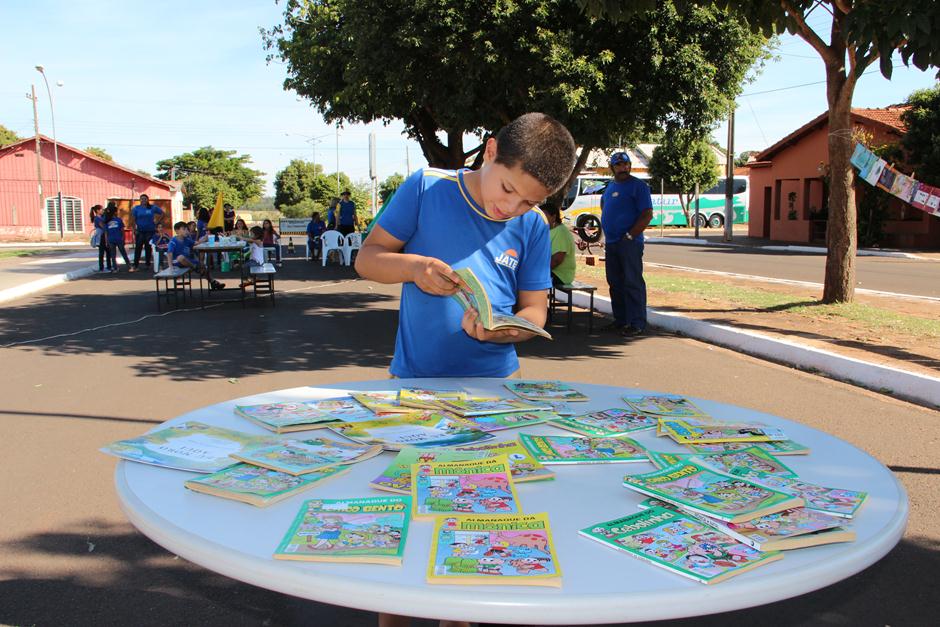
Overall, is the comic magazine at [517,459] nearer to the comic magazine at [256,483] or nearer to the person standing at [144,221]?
the comic magazine at [256,483]

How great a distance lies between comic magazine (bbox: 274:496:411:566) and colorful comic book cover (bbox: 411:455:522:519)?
55mm

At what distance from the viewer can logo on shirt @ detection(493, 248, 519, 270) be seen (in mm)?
2939

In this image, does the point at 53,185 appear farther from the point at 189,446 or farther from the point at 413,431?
the point at 413,431

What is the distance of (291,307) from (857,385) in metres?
8.88

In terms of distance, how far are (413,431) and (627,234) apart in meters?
7.76

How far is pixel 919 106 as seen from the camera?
25859mm

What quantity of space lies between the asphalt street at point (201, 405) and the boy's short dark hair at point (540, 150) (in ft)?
6.25

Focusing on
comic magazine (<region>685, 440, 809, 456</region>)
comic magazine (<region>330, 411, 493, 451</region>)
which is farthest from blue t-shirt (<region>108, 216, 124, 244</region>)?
comic magazine (<region>685, 440, 809, 456</region>)

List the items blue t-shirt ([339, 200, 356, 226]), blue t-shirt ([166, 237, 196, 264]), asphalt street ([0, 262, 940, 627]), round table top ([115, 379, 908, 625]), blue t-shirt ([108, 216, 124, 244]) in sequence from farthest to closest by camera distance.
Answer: blue t-shirt ([339, 200, 356, 226]), blue t-shirt ([108, 216, 124, 244]), blue t-shirt ([166, 237, 196, 264]), asphalt street ([0, 262, 940, 627]), round table top ([115, 379, 908, 625])

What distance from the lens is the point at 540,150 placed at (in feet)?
7.96

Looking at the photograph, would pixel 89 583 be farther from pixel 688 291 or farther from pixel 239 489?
pixel 688 291

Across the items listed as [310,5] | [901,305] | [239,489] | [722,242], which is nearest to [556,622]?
[239,489]

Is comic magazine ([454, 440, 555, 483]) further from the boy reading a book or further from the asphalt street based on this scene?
the asphalt street

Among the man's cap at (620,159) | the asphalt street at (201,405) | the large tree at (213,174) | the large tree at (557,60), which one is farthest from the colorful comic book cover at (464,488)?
the large tree at (213,174)
